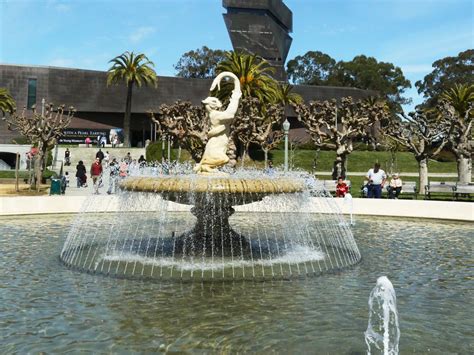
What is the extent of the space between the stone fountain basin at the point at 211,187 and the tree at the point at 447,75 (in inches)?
3122

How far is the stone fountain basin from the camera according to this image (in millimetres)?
8297

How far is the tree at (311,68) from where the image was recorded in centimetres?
9650

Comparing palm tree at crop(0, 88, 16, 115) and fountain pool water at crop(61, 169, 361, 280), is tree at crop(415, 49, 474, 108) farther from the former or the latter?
fountain pool water at crop(61, 169, 361, 280)

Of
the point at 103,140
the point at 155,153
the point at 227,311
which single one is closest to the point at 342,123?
the point at 155,153

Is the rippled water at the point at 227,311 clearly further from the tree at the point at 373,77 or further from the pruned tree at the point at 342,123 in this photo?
the tree at the point at 373,77

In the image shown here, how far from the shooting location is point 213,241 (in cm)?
979

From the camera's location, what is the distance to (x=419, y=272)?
859cm

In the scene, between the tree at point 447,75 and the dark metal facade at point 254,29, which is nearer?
the dark metal facade at point 254,29

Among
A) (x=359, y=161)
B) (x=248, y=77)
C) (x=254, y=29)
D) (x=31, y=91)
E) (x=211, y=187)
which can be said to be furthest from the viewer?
(x=254, y=29)

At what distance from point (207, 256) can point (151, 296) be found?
279 cm

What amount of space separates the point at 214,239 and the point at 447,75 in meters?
85.1

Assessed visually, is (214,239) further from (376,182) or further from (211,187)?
(376,182)

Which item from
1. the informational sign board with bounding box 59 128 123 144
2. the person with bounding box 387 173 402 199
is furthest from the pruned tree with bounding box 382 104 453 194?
the informational sign board with bounding box 59 128 123 144

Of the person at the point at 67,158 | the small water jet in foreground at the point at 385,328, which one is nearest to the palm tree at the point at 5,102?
the person at the point at 67,158
